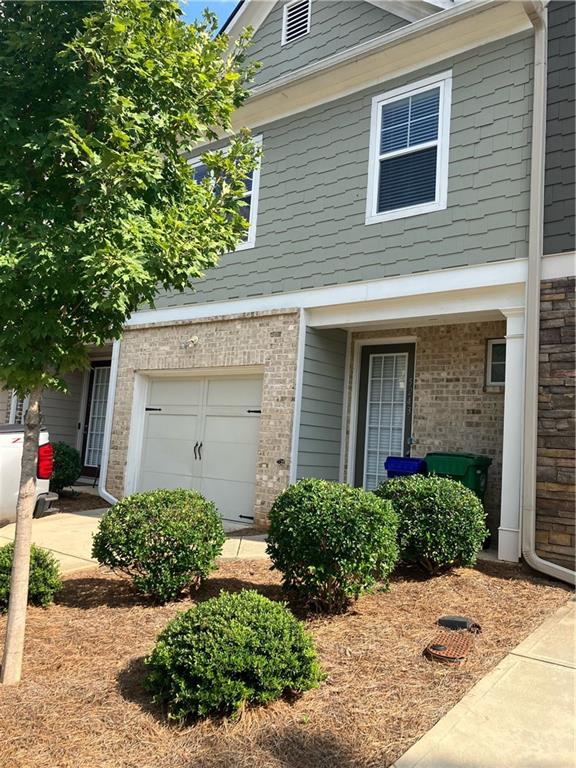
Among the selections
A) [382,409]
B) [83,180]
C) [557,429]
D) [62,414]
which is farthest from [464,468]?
[62,414]

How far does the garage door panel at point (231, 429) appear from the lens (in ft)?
29.5

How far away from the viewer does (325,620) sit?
4.46 meters

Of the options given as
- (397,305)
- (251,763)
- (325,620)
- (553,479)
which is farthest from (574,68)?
(251,763)

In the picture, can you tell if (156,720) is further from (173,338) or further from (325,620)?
(173,338)

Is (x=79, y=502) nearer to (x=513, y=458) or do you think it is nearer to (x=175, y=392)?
(x=175, y=392)

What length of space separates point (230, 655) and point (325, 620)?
145 cm

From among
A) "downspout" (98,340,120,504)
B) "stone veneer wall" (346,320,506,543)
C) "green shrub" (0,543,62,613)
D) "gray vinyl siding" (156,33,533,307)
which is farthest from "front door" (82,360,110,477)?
"green shrub" (0,543,62,613)

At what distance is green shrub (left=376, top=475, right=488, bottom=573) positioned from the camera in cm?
536

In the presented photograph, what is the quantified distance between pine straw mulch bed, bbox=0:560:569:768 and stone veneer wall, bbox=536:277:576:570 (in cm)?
77

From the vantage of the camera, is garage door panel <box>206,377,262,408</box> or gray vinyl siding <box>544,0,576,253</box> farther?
garage door panel <box>206,377,262,408</box>

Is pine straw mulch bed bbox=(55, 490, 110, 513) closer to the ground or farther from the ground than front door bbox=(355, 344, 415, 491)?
closer to the ground

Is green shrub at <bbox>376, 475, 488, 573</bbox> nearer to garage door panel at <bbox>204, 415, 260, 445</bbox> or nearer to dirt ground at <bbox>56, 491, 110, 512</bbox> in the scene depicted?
garage door panel at <bbox>204, 415, 260, 445</bbox>

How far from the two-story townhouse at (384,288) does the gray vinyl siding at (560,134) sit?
0.07 feet

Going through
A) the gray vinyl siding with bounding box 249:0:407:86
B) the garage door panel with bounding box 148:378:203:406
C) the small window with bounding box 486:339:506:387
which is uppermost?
the gray vinyl siding with bounding box 249:0:407:86
